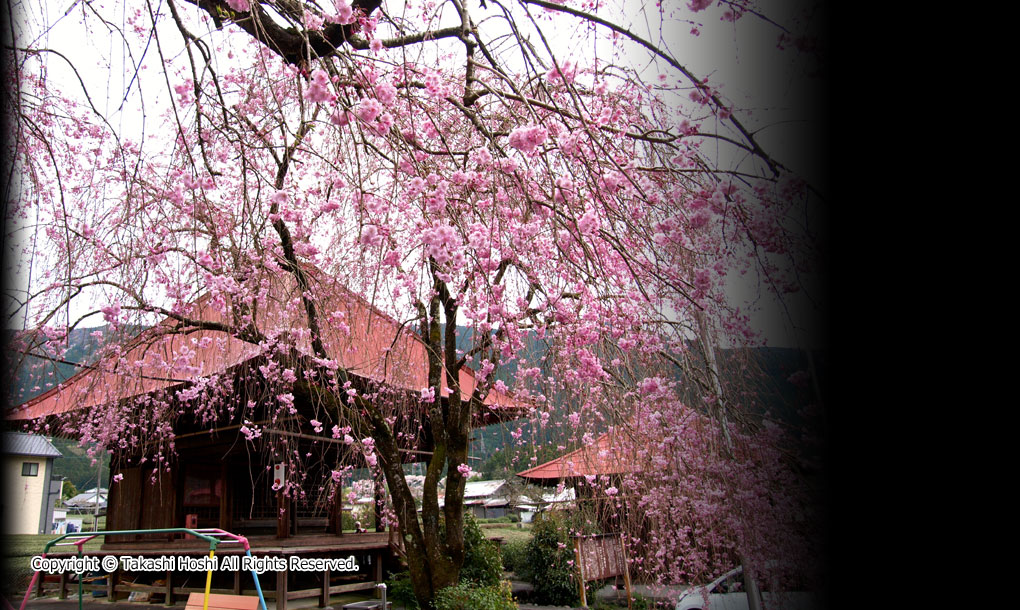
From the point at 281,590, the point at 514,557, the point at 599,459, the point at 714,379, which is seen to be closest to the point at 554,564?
the point at 514,557

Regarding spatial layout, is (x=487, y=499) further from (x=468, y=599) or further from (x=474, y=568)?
(x=468, y=599)

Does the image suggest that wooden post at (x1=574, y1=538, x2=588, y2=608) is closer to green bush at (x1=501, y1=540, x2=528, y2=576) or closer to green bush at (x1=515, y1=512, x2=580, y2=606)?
green bush at (x1=515, y1=512, x2=580, y2=606)

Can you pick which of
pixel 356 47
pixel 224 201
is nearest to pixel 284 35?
pixel 356 47

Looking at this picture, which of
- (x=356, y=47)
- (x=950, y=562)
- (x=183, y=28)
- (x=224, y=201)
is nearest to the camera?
(x=950, y=562)

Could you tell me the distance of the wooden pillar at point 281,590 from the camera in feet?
21.2

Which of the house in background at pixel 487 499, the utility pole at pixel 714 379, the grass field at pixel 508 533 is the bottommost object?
the house in background at pixel 487 499

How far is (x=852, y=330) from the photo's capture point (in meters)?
0.96

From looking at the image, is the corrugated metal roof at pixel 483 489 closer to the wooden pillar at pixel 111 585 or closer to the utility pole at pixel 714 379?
the wooden pillar at pixel 111 585

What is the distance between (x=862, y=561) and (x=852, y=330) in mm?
Result: 352

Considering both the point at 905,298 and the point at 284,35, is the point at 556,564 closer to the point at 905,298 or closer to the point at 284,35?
the point at 284,35

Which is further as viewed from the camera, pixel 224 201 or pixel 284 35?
pixel 224 201

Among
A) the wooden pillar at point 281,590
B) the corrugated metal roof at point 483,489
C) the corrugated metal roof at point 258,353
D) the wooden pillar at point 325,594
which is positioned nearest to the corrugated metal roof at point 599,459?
the corrugated metal roof at point 258,353

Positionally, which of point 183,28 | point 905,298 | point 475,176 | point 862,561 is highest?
point 183,28

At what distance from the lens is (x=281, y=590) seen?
657 centimetres
